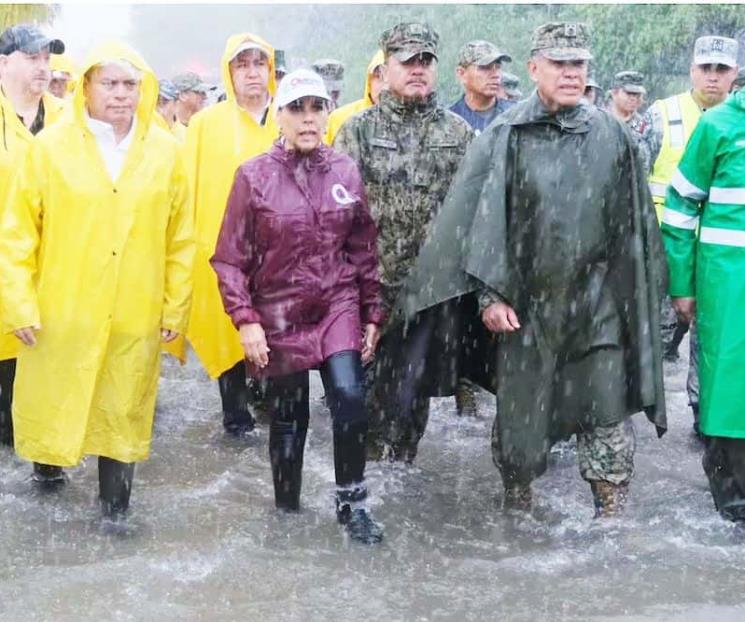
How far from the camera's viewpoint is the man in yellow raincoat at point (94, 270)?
501cm

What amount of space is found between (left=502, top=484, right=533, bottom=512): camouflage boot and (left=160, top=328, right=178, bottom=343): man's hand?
1.61 metres

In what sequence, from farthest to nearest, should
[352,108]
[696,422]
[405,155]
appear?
[352,108] < [696,422] < [405,155]

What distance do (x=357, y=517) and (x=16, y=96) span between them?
9.14ft

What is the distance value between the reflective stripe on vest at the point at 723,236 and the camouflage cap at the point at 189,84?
7499 millimetres

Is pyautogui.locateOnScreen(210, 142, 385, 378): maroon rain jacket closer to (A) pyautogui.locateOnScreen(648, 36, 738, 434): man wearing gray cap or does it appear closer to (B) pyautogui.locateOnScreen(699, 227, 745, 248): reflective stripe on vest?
(B) pyautogui.locateOnScreen(699, 227, 745, 248): reflective stripe on vest

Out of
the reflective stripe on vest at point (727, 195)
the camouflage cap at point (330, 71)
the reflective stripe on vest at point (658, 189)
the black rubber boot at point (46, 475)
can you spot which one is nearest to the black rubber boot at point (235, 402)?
the black rubber boot at point (46, 475)

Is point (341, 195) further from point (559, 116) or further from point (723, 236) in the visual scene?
point (723, 236)

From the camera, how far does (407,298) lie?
5.49 m

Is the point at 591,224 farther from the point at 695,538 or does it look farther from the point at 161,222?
the point at 161,222

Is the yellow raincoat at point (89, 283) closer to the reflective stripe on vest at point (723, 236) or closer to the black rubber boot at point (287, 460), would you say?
the black rubber boot at point (287, 460)

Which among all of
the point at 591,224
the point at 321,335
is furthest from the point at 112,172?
the point at 591,224

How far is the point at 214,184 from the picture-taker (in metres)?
6.91

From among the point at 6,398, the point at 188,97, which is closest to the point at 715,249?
the point at 6,398

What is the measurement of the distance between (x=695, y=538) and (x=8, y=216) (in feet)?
10.2
